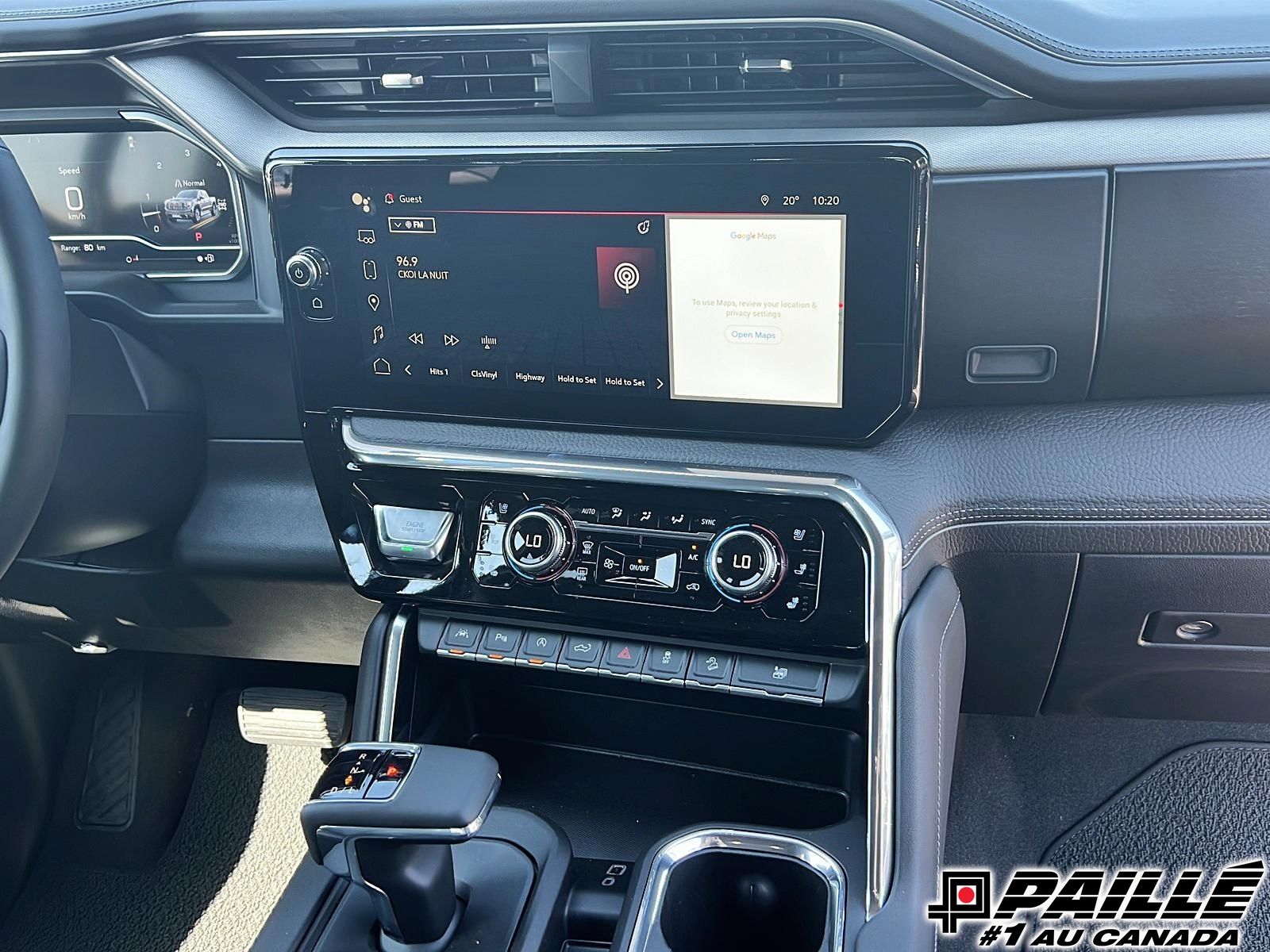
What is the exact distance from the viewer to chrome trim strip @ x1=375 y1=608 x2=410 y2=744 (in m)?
1.18

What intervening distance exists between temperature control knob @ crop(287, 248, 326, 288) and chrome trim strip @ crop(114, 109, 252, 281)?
0.13m

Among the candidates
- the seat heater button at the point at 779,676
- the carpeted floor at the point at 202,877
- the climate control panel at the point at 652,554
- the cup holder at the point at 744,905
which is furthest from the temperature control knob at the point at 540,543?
the carpeted floor at the point at 202,877

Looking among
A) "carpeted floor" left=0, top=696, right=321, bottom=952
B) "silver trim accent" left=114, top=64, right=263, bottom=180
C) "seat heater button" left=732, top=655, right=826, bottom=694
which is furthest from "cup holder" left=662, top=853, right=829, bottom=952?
→ "carpeted floor" left=0, top=696, right=321, bottom=952

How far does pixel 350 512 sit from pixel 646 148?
1.74ft

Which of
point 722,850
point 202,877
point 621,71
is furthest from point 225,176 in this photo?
point 202,877

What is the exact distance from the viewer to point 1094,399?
1.11m

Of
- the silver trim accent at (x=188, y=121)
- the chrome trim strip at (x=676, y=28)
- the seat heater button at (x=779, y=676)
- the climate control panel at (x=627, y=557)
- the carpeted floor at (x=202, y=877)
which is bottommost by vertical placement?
the carpeted floor at (x=202, y=877)

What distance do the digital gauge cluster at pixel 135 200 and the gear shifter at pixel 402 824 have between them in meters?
0.67

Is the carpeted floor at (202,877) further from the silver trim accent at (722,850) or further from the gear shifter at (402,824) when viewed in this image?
the silver trim accent at (722,850)

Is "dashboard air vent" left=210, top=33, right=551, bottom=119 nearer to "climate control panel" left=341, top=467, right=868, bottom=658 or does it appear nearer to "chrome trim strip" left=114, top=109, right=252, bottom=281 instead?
"chrome trim strip" left=114, top=109, right=252, bottom=281

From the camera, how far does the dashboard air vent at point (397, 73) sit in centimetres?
105

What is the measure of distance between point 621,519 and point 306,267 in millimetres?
412

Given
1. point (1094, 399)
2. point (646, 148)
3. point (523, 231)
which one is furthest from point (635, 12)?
point (1094, 399)

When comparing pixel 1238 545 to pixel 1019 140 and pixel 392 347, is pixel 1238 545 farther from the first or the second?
pixel 392 347
